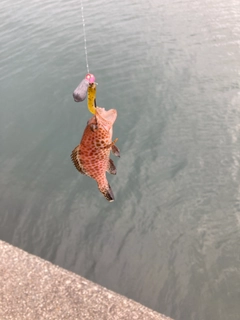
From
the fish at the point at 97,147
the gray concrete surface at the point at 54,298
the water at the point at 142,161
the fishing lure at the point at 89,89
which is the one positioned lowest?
the water at the point at 142,161

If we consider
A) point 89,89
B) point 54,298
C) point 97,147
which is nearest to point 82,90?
point 89,89

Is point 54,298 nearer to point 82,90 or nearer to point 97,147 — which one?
point 97,147

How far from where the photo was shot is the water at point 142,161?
5.10m

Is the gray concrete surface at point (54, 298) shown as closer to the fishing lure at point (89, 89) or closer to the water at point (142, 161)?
the water at point (142, 161)

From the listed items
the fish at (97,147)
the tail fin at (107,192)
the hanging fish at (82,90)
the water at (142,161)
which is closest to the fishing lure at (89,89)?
the hanging fish at (82,90)

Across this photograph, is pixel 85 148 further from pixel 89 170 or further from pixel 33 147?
pixel 33 147

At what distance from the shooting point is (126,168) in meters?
6.63

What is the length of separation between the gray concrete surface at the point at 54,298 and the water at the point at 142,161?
3.09ft

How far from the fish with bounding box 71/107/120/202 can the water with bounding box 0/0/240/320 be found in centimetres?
297

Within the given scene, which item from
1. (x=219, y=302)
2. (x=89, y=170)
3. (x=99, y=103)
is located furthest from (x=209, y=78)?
(x=89, y=170)

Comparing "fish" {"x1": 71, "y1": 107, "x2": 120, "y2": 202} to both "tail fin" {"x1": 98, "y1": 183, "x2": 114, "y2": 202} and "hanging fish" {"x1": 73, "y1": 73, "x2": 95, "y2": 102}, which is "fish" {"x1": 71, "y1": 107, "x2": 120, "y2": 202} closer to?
"tail fin" {"x1": 98, "y1": 183, "x2": 114, "y2": 202}

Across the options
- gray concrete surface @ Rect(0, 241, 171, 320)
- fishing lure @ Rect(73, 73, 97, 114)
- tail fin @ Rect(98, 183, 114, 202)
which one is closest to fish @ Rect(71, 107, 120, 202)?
tail fin @ Rect(98, 183, 114, 202)

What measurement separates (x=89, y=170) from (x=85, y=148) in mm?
177

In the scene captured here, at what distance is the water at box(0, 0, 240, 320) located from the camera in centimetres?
510
